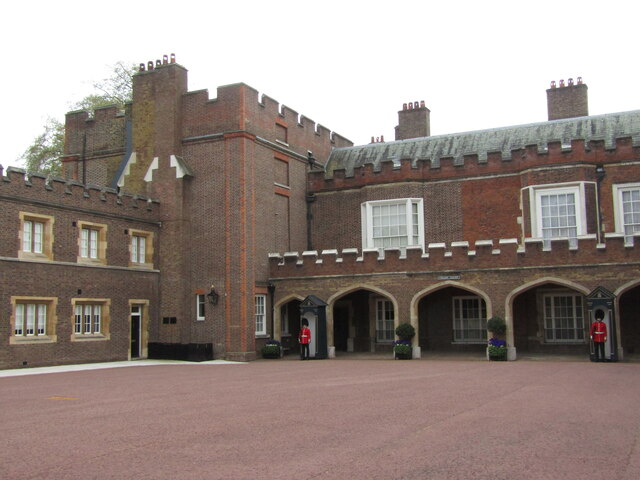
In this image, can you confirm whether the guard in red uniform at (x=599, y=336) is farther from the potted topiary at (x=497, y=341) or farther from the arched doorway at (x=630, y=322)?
the arched doorway at (x=630, y=322)

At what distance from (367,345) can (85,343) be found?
33.9 feet

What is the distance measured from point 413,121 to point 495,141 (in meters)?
5.18

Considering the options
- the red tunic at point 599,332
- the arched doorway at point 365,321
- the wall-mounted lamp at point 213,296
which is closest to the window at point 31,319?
the wall-mounted lamp at point 213,296

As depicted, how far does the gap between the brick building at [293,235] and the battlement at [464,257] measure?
0.17 feet

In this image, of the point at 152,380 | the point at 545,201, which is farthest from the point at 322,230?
the point at 152,380

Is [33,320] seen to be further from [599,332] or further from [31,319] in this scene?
[599,332]

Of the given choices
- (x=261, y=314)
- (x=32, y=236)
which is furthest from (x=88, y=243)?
(x=261, y=314)

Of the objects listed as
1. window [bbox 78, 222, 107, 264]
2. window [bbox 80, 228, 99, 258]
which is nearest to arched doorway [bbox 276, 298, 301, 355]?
window [bbox 78, 222, 107, 264]

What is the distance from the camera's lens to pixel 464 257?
24.1 m

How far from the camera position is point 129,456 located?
26.1 ft

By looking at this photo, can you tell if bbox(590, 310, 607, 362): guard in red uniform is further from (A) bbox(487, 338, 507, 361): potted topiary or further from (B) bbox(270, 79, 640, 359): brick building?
(A) bbox(487, 338, 507, 361): potted topiary

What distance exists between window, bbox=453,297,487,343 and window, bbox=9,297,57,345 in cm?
1379

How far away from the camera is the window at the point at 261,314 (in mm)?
26283

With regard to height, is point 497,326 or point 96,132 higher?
point 96,132
